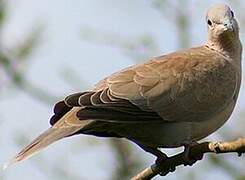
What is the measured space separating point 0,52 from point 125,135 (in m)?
2.10

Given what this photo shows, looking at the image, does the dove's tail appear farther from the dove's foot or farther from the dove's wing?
the dove's foot

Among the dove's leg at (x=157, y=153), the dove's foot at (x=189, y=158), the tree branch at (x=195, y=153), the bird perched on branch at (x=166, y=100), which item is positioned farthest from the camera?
the dove's leg at (x=157, y=153)

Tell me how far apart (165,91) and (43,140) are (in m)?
0.96

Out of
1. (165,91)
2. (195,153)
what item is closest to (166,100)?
(165,91)

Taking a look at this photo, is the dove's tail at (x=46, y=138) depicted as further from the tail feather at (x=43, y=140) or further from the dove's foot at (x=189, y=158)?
the dove's foot at (x=189, y=158)

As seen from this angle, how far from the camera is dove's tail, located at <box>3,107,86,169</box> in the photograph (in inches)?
182

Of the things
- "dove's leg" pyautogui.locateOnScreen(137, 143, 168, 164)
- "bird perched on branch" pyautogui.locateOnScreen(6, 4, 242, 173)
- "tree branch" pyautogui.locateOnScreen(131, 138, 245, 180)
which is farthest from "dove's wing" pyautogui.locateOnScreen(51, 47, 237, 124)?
"tree branch" pyautogui.locateOnScreen(131, 138, 245, 180)

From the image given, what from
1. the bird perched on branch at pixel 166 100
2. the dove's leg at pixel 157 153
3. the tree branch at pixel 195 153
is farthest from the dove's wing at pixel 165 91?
the tree branch at pixel 195 153

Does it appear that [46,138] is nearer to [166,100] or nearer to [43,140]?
[43,140]

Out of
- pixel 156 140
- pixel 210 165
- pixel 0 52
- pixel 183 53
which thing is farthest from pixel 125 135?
pixel 0 52

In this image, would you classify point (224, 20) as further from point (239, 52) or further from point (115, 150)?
point (115, 150)

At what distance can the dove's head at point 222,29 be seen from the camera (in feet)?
18.1

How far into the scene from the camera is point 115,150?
671 centimetres

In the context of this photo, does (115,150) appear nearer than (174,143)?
No
